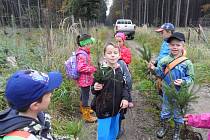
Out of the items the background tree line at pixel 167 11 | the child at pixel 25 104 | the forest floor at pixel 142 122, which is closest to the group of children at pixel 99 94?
the child at pixel 25 104

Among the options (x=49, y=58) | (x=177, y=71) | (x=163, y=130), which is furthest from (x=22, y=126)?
(x=49, y=58)

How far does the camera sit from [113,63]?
388 centimetres

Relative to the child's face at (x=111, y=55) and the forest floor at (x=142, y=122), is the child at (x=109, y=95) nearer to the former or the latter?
the child's face at (x=111, y=55)

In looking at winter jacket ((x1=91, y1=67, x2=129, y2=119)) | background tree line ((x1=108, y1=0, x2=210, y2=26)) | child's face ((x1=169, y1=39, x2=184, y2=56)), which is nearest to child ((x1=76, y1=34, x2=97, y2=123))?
winter jacket ((x1=91, y1=67, x2=129, y2=119))

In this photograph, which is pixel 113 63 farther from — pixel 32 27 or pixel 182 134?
pixel 32 27

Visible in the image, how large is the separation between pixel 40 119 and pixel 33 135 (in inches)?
11.1

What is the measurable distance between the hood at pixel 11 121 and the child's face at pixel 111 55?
2.04 m

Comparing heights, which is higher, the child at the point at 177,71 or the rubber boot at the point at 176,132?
the child at the point at 177,71

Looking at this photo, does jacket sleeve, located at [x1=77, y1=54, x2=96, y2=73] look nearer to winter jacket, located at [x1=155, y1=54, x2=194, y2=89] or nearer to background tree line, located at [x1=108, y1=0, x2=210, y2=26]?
winter jacket, located at [x1=155, y1=54, x2=194, y2=89]

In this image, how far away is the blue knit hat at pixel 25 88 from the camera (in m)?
1.86

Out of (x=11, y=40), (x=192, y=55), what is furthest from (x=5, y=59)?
(x=192, y=55)

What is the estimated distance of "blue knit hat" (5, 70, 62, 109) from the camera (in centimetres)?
186

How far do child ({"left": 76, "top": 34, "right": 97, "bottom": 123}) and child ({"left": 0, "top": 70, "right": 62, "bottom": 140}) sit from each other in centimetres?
300

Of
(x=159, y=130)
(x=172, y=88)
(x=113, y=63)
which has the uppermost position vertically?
(x=113, y=63)
